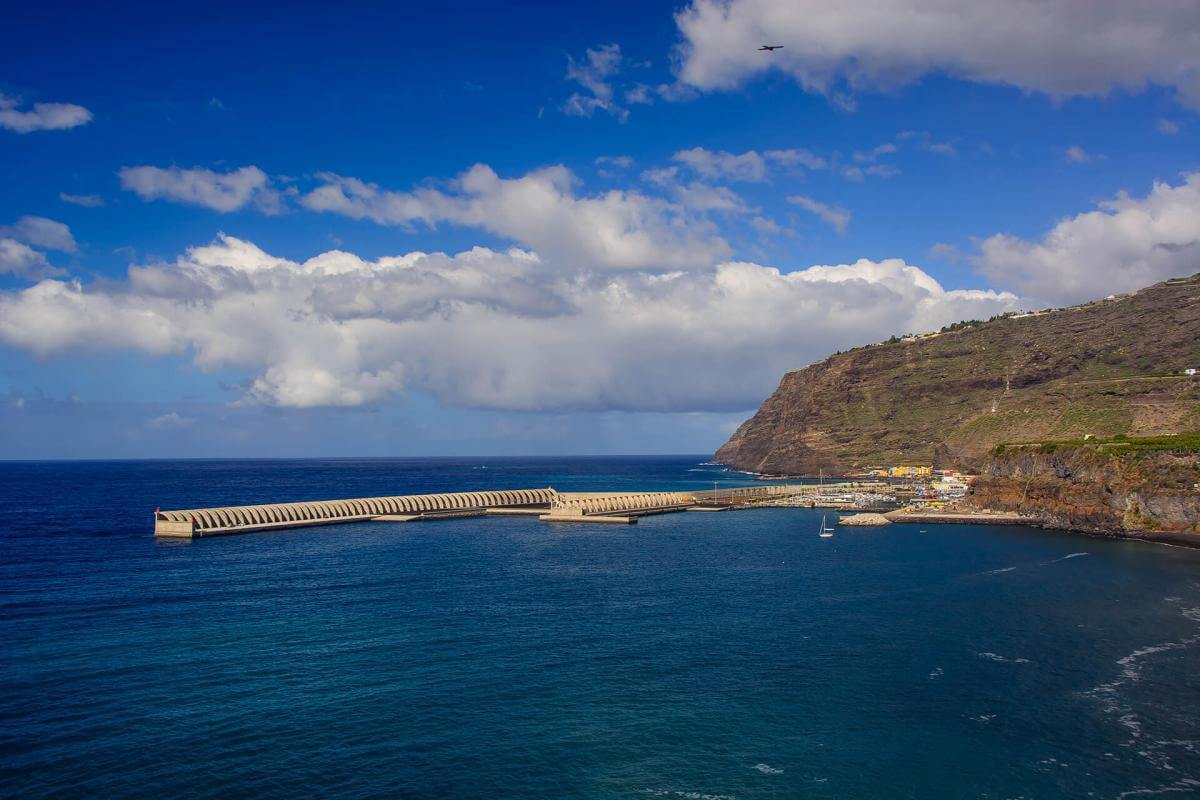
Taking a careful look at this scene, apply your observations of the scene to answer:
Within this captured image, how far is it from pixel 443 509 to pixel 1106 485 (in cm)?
11339

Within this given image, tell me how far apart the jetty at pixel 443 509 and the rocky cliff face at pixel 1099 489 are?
178ft

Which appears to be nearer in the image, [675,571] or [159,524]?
[675,571]

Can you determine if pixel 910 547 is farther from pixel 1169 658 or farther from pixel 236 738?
pixel 236 738

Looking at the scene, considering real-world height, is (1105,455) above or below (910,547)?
above

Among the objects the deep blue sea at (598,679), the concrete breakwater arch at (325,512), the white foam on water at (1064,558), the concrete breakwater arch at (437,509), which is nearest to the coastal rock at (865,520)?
the concrete breakwater arch at (437,509)

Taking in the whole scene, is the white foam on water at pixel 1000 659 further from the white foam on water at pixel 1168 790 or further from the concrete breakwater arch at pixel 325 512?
the concrete breakwater arch at pixel 325 512

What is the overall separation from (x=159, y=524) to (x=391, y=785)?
96.0 meters

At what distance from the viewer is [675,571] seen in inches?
3408

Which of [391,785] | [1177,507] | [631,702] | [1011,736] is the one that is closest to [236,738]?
[391,785]

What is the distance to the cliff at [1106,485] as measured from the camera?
10675cm

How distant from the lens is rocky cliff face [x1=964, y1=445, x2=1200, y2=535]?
106562 mm

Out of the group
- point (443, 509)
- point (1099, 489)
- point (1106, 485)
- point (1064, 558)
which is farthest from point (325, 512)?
point (1106, 485)

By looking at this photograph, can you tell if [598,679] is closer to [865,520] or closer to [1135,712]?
[1135,712]

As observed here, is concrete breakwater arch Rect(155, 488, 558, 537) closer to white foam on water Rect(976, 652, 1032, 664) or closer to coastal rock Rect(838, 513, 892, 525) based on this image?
coastal rock Rect(838, 513, 892, 525)
